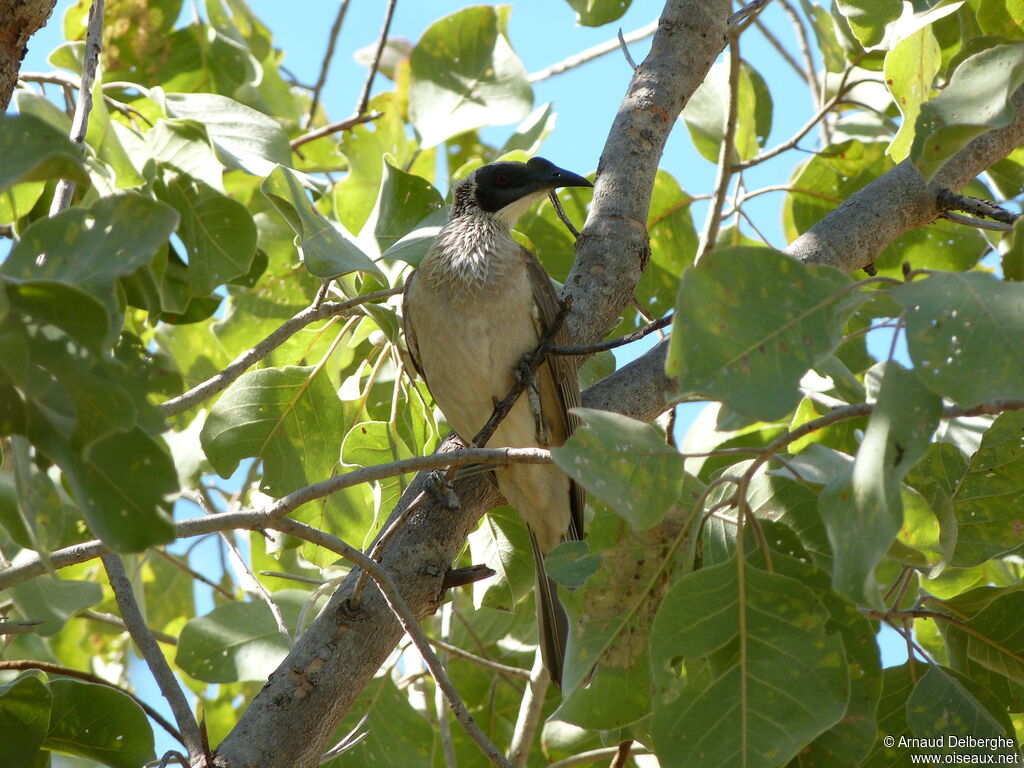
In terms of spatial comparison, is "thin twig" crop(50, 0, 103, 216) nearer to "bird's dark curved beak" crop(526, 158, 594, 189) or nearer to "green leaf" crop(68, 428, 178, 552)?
"green leaf" crop(68, 428, 178, 552)

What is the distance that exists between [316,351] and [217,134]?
0.95m

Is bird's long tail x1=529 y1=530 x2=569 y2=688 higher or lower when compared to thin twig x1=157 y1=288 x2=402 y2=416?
lower

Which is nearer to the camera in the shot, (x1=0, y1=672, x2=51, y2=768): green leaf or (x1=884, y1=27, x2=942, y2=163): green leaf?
(x1=0, y1=672, x2=51, y2=768): green leaf

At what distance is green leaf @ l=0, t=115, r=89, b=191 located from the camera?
1.48 metres

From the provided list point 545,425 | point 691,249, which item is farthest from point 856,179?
point 545,425

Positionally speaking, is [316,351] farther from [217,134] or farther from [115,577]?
[115,577]

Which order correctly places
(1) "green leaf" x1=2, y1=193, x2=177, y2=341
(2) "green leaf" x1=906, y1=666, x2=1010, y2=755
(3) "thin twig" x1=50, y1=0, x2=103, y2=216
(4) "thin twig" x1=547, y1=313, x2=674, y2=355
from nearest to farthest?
(1) "green leaf" x1=2, y1=193, x2=177, y2=341, (2) "green leaf" x1=906, y1=666, x2=1010, y2=755, (3) "thin twig" x1=50, y1=0, x2=103, y2=216, (4) "thin twig" x1=547, y1=313, x2=674, y2=355

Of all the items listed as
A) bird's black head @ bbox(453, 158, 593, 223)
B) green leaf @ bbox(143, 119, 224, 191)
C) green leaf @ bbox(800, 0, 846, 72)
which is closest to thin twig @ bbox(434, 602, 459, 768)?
green leaf @ bbox(143, 119, 224, 191)

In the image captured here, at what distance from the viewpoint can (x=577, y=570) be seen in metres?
2.09

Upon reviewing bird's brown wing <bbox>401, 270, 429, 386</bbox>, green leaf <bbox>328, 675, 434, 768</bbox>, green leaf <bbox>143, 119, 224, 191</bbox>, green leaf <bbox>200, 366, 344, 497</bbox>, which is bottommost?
green leaf <bbox>328, 675, 434, 768</bbox>

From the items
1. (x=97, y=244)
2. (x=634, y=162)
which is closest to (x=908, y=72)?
(x=634, y=162)

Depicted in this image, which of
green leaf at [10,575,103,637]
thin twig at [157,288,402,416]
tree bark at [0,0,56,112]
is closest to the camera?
green leaf at [10,575,103,637]

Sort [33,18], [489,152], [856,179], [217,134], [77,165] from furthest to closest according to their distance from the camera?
1. [489,152]
2. [856,179]
3. [217,134]
4. [33,18]
5. [77,165]

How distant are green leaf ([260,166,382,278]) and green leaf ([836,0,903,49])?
5.42ft
